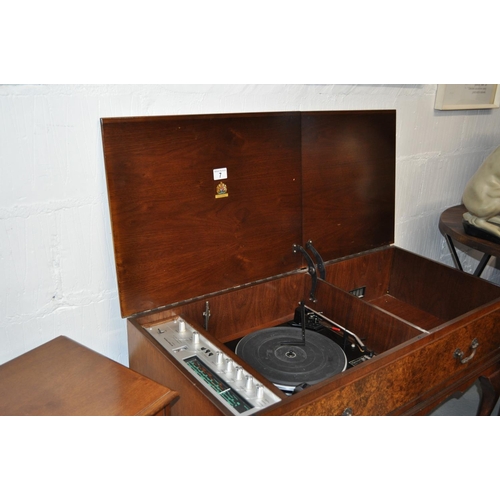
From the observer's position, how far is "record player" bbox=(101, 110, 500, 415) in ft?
3.67

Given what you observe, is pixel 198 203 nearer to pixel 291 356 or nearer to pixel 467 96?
pixel 291 356

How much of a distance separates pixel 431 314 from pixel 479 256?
3.47 feet

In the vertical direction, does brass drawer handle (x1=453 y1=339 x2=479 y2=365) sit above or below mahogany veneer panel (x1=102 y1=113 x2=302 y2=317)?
below

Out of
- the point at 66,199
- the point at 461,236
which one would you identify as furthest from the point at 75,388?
the point at 461,236

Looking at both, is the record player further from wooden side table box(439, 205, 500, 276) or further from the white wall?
wooden side table box(439, 205, 500, 276)

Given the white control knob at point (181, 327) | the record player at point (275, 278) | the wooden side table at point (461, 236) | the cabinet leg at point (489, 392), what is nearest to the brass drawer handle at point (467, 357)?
the record player at point (275, 278)

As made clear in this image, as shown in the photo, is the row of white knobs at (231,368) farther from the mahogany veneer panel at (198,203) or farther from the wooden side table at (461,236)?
the wooden side table at (461,236)

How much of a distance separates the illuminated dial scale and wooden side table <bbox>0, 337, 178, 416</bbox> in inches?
4.3

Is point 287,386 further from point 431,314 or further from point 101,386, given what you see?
point 431,314

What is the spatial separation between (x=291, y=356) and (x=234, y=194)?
49 centimetres

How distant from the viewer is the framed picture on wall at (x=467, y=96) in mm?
1971

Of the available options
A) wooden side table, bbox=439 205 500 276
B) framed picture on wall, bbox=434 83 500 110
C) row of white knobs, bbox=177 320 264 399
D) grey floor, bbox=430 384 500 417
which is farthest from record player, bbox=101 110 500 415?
grey floor, bbox=430 384 500 417

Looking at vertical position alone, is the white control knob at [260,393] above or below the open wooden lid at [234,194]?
below

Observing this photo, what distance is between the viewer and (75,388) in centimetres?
98
